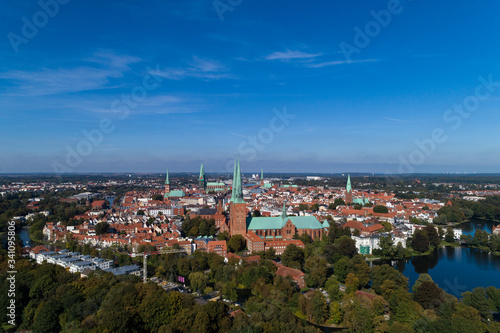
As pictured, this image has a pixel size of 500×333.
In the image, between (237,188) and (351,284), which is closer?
(351,284)

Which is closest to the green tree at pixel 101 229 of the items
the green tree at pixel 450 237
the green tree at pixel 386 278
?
the green tree at pixel 386 278

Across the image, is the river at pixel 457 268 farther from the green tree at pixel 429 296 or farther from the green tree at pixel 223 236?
the green tree at pixel 223 236

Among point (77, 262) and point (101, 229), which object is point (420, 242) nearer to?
point (77, 262)

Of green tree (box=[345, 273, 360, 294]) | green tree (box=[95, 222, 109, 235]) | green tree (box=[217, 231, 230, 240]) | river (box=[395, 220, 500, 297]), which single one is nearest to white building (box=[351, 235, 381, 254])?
river (box=[395, 220, 500, 297])

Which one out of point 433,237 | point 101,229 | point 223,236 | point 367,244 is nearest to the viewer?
point 367,244

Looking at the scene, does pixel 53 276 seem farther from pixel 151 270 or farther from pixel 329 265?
pixel 329 265

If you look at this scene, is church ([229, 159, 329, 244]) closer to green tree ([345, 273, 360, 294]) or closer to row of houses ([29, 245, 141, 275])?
row of houses ([29, 245, 141, 275])

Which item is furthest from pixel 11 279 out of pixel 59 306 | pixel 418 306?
pixel 418 306

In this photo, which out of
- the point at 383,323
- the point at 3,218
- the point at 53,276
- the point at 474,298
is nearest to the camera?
the point at 383,323

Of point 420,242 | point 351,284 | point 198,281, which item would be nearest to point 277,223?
point 420,242
